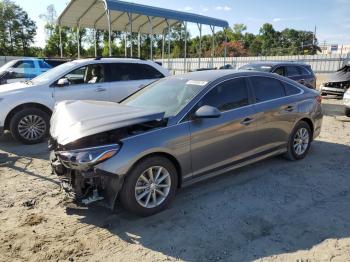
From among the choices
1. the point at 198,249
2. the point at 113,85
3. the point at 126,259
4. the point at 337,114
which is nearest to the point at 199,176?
the point at 198,249

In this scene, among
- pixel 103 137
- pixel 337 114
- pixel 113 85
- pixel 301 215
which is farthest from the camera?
pixel 337 114

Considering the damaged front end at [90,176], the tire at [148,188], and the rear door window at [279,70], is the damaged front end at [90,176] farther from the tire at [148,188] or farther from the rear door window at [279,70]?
the rear door window at [279,70]

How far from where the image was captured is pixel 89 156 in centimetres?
362

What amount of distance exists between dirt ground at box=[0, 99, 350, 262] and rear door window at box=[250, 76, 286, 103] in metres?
1.19

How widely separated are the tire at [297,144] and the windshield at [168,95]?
2093mm

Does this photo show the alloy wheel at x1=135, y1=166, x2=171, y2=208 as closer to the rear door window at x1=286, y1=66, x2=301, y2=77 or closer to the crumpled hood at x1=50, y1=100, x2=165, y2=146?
the crumpled hood at x1=50, y1=100, x2=165, y2=146

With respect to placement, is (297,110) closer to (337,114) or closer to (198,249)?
(198,249)

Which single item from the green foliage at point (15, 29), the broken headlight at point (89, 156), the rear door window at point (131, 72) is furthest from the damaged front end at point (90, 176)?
the green foliage at point (15, 29)

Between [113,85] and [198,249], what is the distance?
558 centimetres

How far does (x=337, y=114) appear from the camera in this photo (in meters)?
11.2

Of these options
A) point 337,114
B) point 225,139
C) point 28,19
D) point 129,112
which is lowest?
point 337,114

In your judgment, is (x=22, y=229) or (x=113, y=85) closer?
(x=22, y=229)

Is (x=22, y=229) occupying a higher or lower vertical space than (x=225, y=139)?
lower

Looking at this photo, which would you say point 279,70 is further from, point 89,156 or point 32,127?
point 89,156
